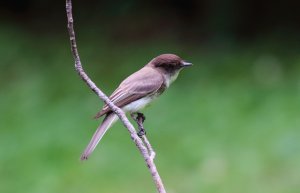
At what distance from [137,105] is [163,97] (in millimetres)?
4186

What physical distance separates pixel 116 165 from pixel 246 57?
2.69 meters

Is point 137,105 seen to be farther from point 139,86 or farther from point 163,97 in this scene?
point 163,97

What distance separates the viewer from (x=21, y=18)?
10.5m

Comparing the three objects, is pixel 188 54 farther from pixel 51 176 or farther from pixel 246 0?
pixel 51 176

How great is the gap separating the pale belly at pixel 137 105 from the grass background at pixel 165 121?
7.93 feet

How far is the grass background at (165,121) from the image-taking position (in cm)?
623

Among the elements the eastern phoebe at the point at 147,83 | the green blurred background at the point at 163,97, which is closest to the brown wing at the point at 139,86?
the eastern phoebe at the point at 147,83

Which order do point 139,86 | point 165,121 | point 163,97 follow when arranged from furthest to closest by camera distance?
point 163,97
point 165,121
point 139,86

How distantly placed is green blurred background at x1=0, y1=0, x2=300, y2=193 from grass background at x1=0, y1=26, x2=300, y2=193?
1cm

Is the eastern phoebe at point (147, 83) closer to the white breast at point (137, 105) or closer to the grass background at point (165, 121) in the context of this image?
the white breast at point (137, 105)

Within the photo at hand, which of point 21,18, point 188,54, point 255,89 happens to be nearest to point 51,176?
point 255,89

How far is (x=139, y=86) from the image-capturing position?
358 centimetres

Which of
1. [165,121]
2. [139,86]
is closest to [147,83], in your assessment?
[139,86]

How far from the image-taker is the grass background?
6.23 meters
